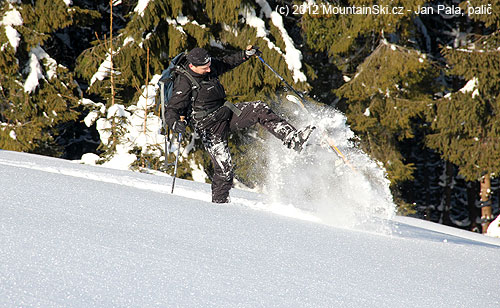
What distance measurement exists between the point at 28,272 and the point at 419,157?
2404 cm

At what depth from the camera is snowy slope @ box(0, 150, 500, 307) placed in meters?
2.12

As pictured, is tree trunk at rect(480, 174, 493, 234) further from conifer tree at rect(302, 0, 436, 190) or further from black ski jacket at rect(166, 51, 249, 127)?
black ski jacket at rect(166, 51, 249, 127)

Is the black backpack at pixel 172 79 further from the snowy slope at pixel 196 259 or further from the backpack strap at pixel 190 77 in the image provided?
the snowy slope at pixel 196 259

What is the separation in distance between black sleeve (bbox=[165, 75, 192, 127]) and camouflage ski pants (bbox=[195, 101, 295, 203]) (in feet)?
1.20

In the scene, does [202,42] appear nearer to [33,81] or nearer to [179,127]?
[33,81]

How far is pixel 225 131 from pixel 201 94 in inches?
21.3

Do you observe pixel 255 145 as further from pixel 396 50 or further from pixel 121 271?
pixel 121 271

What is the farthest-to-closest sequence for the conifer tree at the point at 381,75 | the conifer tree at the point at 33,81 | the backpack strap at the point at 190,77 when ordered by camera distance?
the conifer tree at the point at 381,75 < the conifer tree at the point at 33,81 < the backpack strap at the point at 190,77

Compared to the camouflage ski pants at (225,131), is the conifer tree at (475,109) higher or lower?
higher

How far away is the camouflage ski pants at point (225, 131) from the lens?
5.59 metres

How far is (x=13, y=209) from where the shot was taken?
3062 mm

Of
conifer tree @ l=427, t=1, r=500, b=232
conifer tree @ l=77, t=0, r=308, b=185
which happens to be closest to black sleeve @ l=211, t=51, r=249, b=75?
conifer tree @ l=77, t=0, r=308, b=185

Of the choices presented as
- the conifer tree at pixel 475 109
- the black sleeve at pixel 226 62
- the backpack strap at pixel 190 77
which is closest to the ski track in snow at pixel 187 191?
the backpack strap at pixel 190 77

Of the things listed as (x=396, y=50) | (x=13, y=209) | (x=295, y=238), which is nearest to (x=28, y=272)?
(x=13, y=209)
